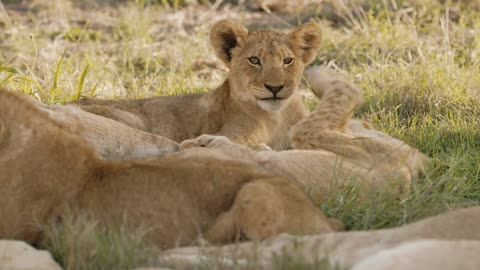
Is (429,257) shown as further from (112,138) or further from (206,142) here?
(112,138)

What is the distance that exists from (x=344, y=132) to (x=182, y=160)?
5.08 feet

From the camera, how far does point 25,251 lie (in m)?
3.57

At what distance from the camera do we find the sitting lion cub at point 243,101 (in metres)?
5.57

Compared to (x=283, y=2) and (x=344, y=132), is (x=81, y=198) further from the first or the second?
(x=283, y=2)

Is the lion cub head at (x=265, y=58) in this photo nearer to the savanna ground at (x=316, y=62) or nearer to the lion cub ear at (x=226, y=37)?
the lion cub ear at (x=226, y=37)

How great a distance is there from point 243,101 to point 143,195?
2.16m

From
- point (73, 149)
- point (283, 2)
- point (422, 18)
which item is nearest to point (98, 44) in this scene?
point (283, 2)

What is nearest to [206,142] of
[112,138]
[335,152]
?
[112,138]

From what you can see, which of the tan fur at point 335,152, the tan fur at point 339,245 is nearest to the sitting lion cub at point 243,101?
the tan fur at point 335,152

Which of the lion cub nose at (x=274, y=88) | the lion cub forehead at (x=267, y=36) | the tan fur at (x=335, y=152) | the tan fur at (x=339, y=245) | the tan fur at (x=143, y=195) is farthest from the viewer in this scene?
the lion cub forehead at (x=267, y=36)

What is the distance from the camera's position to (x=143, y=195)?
3.72 meters

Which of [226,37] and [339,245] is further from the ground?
[339,245]

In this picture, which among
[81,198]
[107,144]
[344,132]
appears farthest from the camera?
[344,132]

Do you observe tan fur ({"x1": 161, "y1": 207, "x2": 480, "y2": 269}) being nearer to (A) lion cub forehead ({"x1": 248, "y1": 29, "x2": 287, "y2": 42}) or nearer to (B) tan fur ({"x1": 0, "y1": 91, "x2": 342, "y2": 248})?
(B) tan fur ({"x1": 0, "y1": 91, "x2": 342, "y2": 248})
